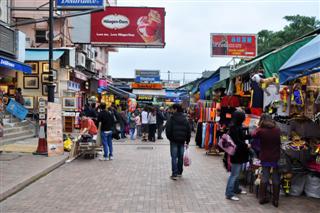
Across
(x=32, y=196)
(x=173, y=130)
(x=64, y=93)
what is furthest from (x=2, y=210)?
(x=64, y=93)

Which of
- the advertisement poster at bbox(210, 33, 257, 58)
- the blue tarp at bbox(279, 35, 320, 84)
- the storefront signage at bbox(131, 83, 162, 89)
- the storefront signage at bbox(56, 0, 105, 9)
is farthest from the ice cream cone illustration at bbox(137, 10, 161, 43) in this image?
the blue tarp at bbox(279, 35, 320, 84)

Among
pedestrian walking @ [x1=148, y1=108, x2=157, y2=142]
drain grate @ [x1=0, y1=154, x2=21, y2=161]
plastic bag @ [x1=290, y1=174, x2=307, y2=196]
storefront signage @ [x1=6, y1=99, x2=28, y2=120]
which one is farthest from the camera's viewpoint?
pedestrian walking @ [x1=148, y1=108, x2=157, y2=142]

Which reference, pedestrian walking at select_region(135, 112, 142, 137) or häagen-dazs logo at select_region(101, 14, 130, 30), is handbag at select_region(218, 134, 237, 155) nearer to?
pedestrian walking at select_region(135, 112, 142, 137)

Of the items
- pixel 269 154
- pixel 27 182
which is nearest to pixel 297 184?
pixel 269 154

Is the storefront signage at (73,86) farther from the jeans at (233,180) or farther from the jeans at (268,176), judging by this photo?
the jeans at (268,176)

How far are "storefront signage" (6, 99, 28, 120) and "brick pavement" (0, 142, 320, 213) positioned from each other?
8116 millimetres

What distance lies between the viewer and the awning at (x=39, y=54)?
70.0 feet

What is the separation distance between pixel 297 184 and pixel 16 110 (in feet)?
46.6

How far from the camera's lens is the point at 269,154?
24.1 ft

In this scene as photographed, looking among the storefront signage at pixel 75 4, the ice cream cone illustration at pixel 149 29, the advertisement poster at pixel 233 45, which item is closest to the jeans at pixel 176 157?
the storefront signage at pixel 75 4

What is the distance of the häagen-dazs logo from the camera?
32.0m

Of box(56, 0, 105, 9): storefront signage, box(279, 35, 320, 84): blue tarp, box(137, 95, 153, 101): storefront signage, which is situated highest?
box(56, 0, 105, 9): storefront signage

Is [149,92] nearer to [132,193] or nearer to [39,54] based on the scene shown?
[39,54]

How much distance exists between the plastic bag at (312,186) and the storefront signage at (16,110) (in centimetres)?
1428
